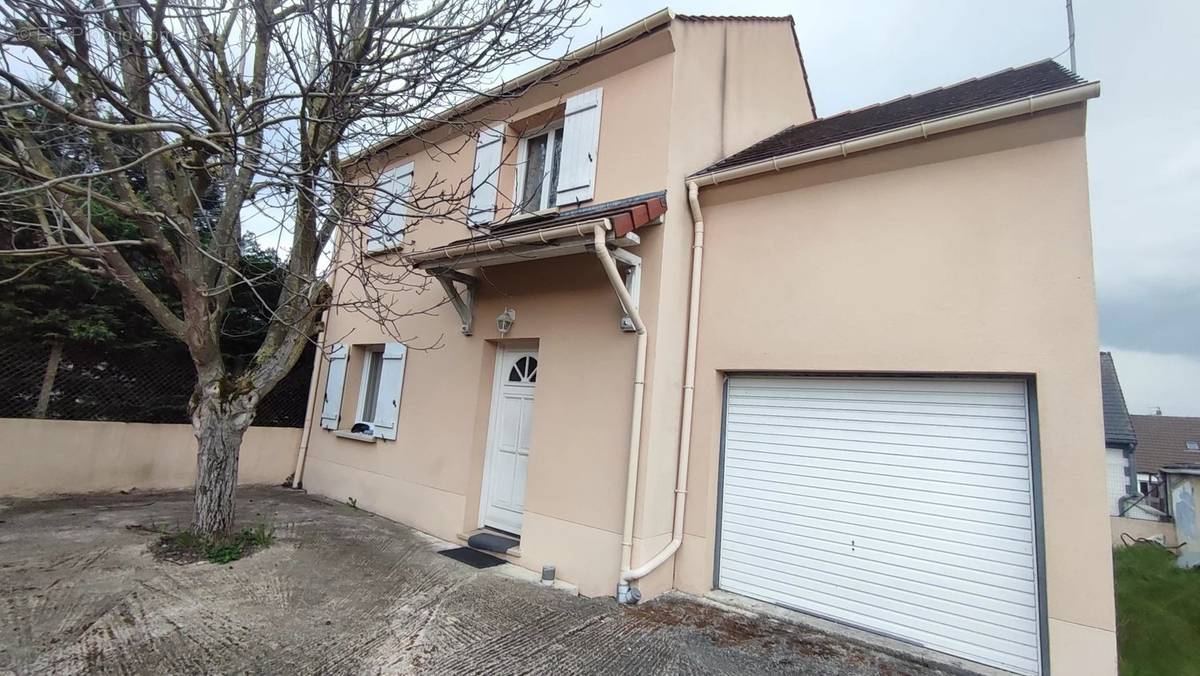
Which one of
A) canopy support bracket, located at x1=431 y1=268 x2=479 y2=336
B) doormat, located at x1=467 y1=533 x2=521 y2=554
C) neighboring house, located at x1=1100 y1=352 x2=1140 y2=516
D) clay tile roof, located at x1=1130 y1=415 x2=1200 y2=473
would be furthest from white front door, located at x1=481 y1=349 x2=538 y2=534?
clay tile roof, located at x1=1130 y1=415 x2=1200 y2=473

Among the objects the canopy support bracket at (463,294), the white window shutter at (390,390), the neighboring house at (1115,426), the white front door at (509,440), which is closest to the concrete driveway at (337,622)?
the white front door at (509,440)

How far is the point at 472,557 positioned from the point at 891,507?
431 cm

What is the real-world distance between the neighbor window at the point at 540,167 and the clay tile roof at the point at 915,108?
6.80ft

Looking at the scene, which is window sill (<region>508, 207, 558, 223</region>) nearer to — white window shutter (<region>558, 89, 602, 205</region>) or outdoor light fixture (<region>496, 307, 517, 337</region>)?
white window shutter (<region>558, 89, 602, 205</region>)

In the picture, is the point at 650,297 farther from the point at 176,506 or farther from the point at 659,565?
the point at 176,506

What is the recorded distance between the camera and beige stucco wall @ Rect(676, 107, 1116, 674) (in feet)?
11.9

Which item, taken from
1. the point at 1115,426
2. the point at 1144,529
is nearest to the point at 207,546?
the point at 1144,529

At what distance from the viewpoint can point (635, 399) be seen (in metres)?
4.87

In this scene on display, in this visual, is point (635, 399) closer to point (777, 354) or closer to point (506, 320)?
point (777, 354)

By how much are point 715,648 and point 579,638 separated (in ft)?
3.47

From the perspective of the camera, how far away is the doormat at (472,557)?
5.43 m

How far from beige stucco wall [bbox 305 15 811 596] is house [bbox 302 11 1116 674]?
0.03 meters

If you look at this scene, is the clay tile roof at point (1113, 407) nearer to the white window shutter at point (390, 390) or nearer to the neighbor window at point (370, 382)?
the white window shutter at point (390, 390)

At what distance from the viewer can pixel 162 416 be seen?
27.2 ft
